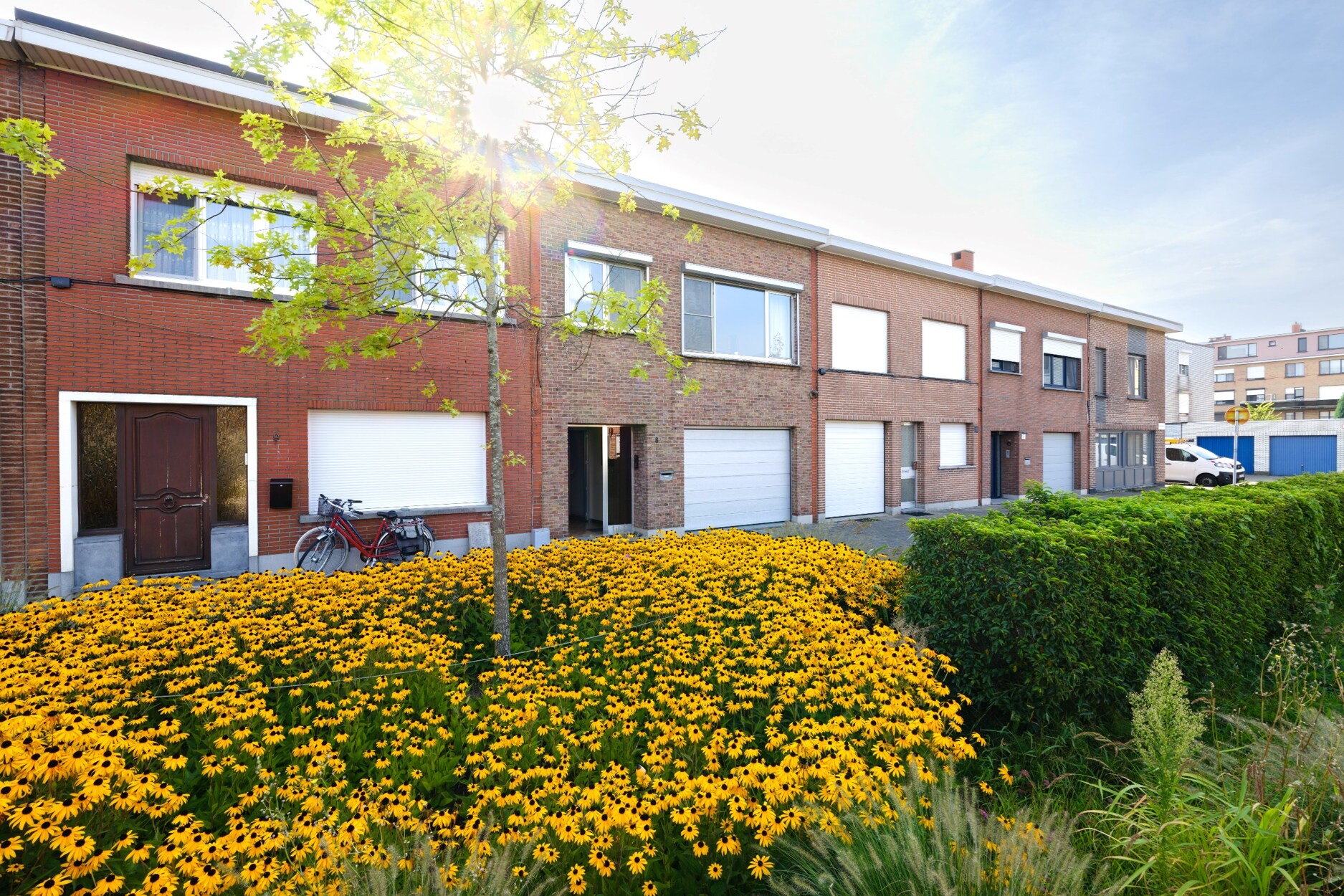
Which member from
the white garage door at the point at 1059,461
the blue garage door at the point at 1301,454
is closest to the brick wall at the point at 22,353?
the white garage door at the point at 1059,461

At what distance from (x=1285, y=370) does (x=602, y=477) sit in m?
78.8

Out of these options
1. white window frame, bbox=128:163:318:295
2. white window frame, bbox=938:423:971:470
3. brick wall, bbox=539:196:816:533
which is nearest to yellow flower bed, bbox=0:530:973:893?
white window frame, bbox=128:163:318:295

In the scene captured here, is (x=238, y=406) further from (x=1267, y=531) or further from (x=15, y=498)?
(x=1267, y=531)

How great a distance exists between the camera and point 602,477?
1326cm

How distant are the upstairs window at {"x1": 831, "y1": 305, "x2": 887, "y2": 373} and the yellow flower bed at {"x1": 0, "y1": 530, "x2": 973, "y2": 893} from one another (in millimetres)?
10428

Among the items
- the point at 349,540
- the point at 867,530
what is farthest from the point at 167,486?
the point at 867,530

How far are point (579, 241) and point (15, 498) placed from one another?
8758mm

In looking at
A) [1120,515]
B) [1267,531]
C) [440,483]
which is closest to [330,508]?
[440,483]

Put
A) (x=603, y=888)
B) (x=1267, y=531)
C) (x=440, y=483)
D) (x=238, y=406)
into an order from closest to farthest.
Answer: (x=603, y=888)
(x=1267, y=531)
(x=238, y=406)
(x=440, y=483)

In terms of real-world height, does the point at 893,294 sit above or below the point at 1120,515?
above

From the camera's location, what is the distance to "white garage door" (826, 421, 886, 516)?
15.4 m

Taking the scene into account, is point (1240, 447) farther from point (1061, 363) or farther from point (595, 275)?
point (595, 275)

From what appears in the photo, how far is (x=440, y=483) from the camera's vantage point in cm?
1042

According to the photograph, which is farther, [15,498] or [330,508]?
[330,508]
